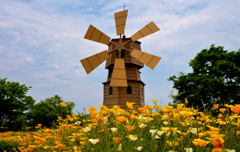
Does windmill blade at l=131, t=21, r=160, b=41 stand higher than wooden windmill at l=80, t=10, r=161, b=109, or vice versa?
windmill blade at l=131, t=21, r=160, b=41

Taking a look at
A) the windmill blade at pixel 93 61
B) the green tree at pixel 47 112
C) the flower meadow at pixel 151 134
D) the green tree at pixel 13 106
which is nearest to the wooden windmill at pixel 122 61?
the windmill blade at pixel 93 61

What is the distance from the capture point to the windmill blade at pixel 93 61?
38.7 feet

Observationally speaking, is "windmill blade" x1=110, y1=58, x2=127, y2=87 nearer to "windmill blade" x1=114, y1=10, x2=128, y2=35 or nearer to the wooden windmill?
the wooden windmill

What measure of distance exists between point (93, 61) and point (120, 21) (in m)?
3.14

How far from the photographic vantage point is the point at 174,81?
Answer: 1747 centimetres

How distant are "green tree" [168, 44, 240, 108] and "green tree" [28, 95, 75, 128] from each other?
10650 millimetres

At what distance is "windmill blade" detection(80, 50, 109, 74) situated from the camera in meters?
11.8

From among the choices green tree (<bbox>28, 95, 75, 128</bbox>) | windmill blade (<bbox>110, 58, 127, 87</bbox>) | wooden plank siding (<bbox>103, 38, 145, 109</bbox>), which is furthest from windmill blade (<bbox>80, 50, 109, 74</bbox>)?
green tree (<bbox>28, 95, 75, 128</bbox>)

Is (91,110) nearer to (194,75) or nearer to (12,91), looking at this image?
(194,75)

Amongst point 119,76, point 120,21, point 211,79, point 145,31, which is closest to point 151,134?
point 119,76

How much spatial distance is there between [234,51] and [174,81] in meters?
5.98

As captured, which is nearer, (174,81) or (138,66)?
(138,66)

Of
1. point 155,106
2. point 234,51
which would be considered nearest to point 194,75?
point 234,51

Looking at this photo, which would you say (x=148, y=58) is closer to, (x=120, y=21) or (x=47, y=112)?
(x=120, y=21)
